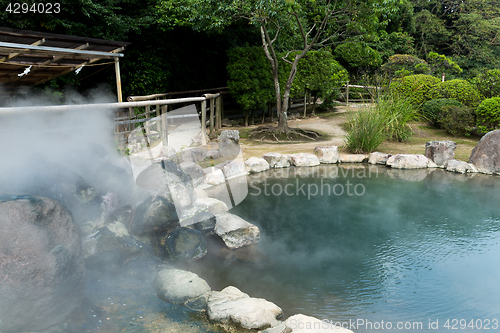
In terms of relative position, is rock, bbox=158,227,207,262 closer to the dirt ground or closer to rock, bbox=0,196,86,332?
rock, bbox=0,196,86,332

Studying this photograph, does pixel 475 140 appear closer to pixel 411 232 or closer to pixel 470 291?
pixel 411 232

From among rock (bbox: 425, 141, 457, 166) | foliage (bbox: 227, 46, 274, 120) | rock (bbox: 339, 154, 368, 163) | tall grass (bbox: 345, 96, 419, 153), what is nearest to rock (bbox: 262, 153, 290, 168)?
rock (bbox: 339, 154, 368, 163)

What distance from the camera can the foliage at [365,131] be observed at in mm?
7484

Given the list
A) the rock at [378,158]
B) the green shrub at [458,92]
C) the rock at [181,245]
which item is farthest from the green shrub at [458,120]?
the rock at [181,245]

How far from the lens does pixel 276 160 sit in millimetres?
7207

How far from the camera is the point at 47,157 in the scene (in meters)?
3.79

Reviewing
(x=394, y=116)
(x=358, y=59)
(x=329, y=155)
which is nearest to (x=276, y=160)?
(x=329, y=155)

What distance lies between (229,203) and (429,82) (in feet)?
28.1

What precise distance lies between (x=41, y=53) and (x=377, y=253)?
5939 millimetres

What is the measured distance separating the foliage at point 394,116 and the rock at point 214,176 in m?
3.85

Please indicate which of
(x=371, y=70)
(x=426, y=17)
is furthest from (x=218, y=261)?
(x=426, y=17)

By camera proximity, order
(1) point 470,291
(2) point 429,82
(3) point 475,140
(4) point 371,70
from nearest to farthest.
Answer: (1) point 470,291, (3) point 475,140, (2) point 429,82, (4) point 371,70

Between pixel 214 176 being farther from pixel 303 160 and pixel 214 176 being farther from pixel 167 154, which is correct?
pixel 303 160

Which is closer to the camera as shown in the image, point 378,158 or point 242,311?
point 242,311
